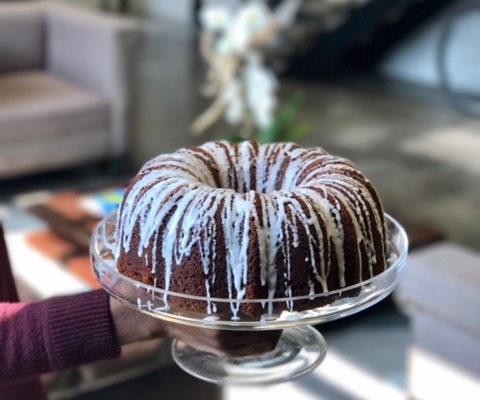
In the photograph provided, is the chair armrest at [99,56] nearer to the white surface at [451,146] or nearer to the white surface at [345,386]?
the white surface at [451,146]

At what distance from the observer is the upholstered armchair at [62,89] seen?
3.79 metres

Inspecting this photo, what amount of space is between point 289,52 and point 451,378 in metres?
4.65

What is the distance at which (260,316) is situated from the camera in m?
0.70

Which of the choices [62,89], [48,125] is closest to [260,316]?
[48,125]

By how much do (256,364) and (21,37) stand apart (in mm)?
3645

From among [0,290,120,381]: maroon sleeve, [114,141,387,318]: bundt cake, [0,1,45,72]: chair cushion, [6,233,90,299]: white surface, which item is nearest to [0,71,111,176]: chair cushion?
[0,1,45,72]: chair cushion

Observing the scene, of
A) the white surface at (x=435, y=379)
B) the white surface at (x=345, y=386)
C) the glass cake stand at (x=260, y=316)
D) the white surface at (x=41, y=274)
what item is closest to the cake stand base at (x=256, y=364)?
the glass cake stand at (x=260, y=316)

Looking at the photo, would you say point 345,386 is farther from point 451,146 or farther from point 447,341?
point 451,146

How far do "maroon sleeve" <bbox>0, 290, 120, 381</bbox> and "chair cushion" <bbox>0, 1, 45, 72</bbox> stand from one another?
138 inches

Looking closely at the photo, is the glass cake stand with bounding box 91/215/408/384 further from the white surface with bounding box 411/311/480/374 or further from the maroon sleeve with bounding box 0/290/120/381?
the white surface with bounding box 411/311/480/374

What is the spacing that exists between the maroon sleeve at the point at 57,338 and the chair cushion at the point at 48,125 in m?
2.97

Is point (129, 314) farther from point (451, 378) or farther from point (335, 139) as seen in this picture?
point (335, 139)

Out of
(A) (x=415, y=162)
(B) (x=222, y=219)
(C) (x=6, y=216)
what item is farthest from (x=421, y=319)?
(A) (x=415, y=162)

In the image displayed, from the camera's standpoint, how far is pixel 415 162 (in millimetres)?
4352
